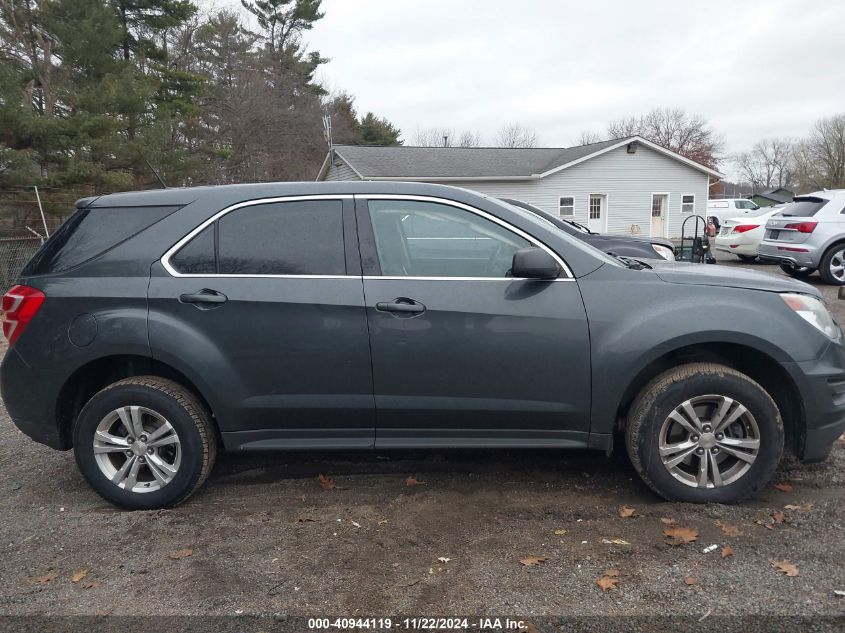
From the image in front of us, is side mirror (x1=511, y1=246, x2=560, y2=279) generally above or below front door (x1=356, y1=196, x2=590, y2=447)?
above

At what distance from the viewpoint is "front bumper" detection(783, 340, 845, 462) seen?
11.4ft

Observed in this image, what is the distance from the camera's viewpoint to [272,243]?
3668 millimetres

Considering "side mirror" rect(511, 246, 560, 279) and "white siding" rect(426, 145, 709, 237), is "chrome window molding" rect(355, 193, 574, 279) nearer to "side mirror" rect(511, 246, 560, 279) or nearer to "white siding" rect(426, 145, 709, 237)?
"side mirror" rect(511, 246, 560, 279)

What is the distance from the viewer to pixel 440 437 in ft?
11.9

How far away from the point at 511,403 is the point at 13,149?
15818 mm

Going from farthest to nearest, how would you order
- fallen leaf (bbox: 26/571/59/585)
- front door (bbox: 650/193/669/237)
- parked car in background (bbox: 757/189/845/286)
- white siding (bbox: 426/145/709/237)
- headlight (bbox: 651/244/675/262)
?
1. front door (bbox: 650/193/669/237)
2. white siding (bbox: 426/145/709/237)
3. parked car in background (bbox: 757/189/845/286)
4. headlight (bbox: 651/244/675/262)
5. fallen leaf (bbox: 26/571/59/585)

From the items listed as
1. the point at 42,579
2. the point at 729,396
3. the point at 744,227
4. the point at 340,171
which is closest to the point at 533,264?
the point at 729,396

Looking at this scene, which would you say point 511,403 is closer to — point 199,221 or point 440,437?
point 440,437

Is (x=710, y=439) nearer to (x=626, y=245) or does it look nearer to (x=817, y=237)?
(x=626, y=245)

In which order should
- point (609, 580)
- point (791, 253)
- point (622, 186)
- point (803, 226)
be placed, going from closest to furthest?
point (609, 580), point (803, 226), point (791, 253), point (622, 186)

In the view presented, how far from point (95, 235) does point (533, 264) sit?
2.50 m

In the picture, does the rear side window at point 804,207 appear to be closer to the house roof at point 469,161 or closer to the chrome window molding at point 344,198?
the chrome window molding at point 344,198

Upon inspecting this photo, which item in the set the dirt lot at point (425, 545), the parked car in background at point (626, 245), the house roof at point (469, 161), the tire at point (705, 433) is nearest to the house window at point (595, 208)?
the house roof at point (469, 161)

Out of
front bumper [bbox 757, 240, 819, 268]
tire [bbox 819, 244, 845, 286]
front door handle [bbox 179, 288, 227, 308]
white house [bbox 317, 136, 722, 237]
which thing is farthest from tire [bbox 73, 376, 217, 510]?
white house [bbox 317, 136, 722, 237]
